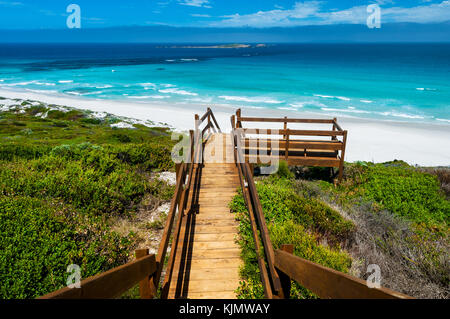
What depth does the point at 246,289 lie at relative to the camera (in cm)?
445

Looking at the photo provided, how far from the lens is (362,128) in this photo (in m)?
26.3

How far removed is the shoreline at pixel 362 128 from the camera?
1961cm

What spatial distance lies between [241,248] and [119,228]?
2870mm

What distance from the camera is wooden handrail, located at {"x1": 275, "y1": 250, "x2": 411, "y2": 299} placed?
1.69 metres

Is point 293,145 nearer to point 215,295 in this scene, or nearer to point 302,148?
point 302,148

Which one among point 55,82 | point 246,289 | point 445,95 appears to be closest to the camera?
Result: point 246,289

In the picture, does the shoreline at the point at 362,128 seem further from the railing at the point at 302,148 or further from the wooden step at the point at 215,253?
the wooden step at the point at 215,253

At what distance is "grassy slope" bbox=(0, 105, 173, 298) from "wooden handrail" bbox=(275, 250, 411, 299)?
349 centimetres

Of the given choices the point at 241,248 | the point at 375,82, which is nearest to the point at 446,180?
the point at 241,248

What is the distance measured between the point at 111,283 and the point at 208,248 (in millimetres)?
3553

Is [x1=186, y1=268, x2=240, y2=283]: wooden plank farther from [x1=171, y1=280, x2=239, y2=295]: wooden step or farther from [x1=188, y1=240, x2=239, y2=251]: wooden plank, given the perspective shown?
[x1=188, y1=240, x2=239, y2=251]: wooden plank

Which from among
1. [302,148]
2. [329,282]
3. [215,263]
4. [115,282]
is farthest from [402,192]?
[115,282]

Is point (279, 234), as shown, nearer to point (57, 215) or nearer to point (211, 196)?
point (211, 196)

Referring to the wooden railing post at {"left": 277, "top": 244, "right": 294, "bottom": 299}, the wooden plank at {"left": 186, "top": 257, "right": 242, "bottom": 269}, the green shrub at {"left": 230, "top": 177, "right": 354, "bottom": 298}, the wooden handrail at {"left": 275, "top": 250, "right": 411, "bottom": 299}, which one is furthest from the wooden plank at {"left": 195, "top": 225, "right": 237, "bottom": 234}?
the wooden handrail at {"left": 275, "top": 250, "right": 411, "bottom": 299}
